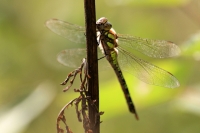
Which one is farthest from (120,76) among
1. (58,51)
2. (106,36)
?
(58,51)

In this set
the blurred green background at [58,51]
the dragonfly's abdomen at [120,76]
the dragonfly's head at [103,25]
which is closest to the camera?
the dragonfly's head at [103,25]

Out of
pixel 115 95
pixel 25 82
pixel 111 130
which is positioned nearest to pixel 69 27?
pixel 115 95

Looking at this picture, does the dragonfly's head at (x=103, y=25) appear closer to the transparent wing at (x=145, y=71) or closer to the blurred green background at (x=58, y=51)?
the transparent wing at (x=145, y=71)

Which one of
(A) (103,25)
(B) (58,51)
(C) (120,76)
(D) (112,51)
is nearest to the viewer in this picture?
(A) (103,25)

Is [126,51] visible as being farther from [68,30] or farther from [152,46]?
[68,30]

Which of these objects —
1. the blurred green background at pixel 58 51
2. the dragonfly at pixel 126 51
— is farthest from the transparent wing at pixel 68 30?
the blurred green background at pixel 58 51

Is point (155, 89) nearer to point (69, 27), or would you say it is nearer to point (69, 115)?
point (69, 27)

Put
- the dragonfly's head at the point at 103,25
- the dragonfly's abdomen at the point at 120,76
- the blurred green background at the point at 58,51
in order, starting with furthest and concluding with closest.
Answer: the blurred green background at the point at 58,51 < the dragonfly's abdomen at the point at 120,76 < the dragonfly's head at the point at 103,25
